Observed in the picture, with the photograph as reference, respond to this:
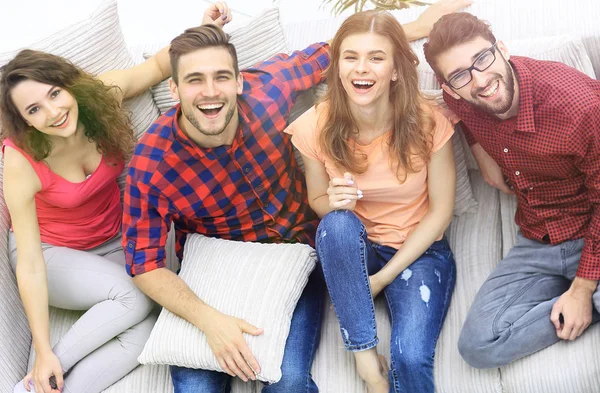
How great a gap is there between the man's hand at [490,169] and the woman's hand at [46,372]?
1215mm

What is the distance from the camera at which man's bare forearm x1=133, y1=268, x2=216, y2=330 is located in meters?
1.73

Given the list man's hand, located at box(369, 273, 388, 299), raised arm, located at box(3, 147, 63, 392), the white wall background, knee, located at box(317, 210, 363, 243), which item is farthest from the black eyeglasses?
the white wall background

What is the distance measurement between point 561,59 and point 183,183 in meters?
1.02

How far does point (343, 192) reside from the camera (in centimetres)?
171

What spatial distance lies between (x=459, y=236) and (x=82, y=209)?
1.05m

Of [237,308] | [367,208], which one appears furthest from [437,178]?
[237,308]

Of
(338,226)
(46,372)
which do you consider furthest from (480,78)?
(46,372)

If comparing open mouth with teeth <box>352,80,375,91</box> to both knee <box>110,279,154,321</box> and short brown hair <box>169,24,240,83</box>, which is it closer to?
short brown hair <box>169,24,240,83</box>

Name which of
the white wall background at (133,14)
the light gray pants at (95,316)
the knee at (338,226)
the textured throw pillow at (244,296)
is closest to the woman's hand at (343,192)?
the knee at (338,226)

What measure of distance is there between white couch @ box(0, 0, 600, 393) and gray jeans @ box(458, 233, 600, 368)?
0.06 meters

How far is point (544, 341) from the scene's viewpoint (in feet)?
5.34

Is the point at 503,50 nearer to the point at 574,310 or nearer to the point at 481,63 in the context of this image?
the point at 481,63

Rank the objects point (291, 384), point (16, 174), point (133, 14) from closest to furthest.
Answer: point (291, 384)
point (16, 174)
point (133, 14)

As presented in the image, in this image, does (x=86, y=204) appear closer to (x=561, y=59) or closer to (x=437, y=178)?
(x=437, y=178)
